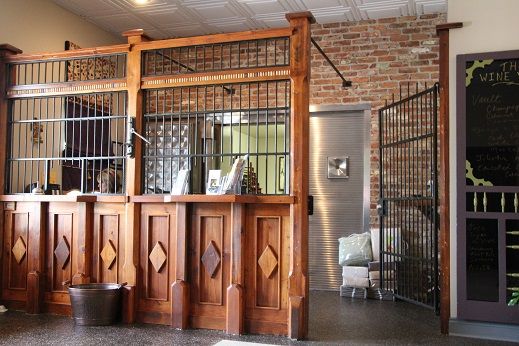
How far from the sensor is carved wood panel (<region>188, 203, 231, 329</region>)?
172 inches

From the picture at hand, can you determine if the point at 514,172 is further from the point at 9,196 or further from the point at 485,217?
the point at 9,196

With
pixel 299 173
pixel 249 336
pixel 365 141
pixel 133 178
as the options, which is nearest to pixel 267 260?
pixel 249 336

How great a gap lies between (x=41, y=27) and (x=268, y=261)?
12.9 ft

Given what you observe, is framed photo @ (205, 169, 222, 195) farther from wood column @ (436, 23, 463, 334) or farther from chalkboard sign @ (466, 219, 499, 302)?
chalkboard sign @ (466, 219, 499, 302)

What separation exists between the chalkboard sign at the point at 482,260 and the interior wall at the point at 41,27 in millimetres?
4830

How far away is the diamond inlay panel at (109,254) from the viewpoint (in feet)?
15.6

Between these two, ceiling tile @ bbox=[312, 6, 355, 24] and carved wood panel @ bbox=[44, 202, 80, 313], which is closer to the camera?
carved wood panel @ bbox=[44, 202, 80, 313]

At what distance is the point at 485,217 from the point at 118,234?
3.07 meters

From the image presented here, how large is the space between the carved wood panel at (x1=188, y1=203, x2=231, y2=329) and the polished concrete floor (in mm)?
161

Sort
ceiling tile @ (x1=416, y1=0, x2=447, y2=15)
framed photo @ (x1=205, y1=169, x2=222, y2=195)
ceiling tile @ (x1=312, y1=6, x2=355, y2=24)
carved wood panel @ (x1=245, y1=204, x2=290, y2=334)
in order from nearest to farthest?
carved wood panel @ (x1=245, y1=204, x2=290, y2=334)
framed photo @ (x1=205, y1=169, x2=222, y2=195)
ceiling tile @ (x1=416, y1=0, x2=447, y2=15)
ceiling tile @ (x1=312, y1=6, x2=355, y2=24)

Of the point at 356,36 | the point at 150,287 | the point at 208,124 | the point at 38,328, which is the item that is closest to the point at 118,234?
the point at 150,287

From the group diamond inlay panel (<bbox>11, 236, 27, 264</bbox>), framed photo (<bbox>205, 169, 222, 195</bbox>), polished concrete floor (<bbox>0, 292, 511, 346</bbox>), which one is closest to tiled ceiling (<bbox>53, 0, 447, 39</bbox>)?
framed photo (<bbox>205, 169, 222, 195</bbox>)

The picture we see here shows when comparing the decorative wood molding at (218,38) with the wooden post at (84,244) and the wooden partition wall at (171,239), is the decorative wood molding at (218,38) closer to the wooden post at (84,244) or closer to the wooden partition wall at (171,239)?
the wooden partition wall at (171,239)

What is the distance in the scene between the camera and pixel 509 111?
4.27m
